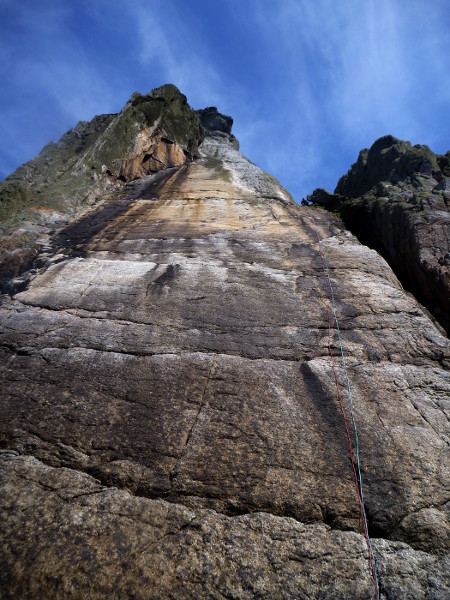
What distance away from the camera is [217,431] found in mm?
4637

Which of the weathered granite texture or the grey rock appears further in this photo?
the weathered granite texture

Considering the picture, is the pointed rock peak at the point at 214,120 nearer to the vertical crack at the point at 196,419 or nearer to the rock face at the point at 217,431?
the rock face at the point at 217,431

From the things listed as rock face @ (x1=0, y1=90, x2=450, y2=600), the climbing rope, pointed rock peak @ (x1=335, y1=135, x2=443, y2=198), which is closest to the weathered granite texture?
rock face @ (x1=0, y1=90, x2=450, y2=600)

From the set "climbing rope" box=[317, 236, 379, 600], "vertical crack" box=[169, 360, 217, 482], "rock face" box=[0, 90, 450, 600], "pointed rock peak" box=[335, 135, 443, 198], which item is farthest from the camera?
"pointed rock peak" box=[335, 135, 443, 198]

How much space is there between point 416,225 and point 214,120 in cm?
3117

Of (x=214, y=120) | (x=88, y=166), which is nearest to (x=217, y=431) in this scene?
(x=88, y=166)

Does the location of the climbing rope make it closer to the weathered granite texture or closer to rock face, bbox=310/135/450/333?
rock face, bbox=310/135/450/333

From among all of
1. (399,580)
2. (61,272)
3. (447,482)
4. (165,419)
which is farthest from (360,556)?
(61,272)

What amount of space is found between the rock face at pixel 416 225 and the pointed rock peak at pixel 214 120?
72.8 ft

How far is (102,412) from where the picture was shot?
488 centimetres

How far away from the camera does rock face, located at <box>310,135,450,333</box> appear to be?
341 inches

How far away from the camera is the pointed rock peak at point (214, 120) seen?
3381 cm

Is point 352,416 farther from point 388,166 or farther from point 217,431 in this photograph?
point 388,166

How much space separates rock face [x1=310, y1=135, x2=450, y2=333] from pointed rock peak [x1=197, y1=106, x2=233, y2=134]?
874 inches
